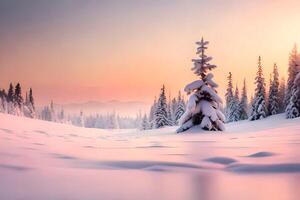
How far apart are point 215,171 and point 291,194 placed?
1.35 meters

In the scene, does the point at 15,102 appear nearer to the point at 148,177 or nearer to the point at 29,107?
the point at 29,107

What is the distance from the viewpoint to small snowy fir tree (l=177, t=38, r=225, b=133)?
19469mm

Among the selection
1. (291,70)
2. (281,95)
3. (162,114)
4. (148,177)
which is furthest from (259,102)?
(148,177)

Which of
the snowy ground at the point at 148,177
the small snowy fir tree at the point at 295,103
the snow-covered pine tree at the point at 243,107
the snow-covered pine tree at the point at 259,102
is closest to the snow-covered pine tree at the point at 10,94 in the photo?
the snow-covered pine tree at the point at 243,107

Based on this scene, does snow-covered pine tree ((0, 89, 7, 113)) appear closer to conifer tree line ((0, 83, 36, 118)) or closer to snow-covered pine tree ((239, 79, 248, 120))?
conifer tree line ((0, 83, 36, 118))

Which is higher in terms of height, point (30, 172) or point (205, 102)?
point (205, 102)

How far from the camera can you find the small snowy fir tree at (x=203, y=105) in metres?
19.5

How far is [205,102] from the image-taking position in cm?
2012

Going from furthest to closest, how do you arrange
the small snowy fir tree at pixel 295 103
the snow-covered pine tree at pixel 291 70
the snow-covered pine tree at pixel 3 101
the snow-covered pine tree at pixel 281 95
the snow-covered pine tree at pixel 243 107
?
1. the snow-covered pine tree at pixel 3 101
2. the snow-covered pine tree at pixel 243 107
3. the snow-covered pine tree at pixel 281 95
4. the snow-covered pine tree at pixel 291 70
5. the small snowy fir tree at pixel 295 103

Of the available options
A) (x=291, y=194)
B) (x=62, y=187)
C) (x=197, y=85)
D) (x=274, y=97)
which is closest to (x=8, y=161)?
(x=62, y=187)

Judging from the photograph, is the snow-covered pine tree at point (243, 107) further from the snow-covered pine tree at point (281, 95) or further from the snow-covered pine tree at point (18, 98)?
the snow-covered pine tree at point (18, 98)

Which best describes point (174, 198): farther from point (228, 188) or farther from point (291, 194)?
point (291, 194)

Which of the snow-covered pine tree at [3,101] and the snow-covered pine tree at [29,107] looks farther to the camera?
the snow-covered pine tree at [29,107]

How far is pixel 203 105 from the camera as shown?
1994 cm
